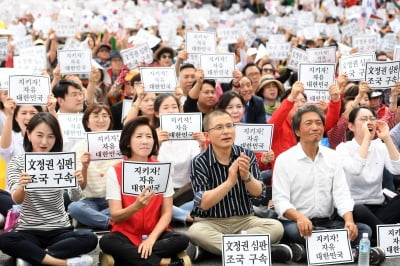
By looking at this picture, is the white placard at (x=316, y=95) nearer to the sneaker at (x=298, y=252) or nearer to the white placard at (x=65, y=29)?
the sneaker at (x=298, y=252)

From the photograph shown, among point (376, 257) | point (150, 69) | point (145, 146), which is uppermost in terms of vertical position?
point (150, 69)

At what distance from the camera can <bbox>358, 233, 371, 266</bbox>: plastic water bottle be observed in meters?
5.20

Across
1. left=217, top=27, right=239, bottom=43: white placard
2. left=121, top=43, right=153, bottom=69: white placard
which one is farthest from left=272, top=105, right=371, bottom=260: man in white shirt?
left=217, top=27, right=239, bottom=43: white placard

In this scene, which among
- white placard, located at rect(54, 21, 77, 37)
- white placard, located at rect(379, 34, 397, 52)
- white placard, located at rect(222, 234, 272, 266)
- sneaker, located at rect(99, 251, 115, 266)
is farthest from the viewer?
white placard, located at rect(54, 21, 77, 37)

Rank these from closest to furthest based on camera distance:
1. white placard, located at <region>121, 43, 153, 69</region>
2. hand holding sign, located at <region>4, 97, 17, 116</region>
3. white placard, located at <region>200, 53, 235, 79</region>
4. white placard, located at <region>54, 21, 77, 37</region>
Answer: hand holding sign, located at <region>4, 97, 17, 116</region> < white placard, located at <region>200, 53, 235, 79</region> < white placard, located at <region>121, 43, 153, 69</region> < white placard, located at <region>54, 21, 77, 37</region>

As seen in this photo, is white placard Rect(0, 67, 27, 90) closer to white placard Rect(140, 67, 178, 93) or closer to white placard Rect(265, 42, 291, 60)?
white placard Rect(140, 67, 178, 93)

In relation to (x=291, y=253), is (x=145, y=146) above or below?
above

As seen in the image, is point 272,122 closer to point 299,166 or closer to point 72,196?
point 299,166

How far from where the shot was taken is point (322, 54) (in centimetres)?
899

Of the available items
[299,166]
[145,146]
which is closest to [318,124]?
[299,166]

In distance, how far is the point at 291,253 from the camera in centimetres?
567

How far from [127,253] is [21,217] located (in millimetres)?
788

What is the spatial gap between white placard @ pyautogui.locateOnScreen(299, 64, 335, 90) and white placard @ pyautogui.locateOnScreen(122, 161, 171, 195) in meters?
2.55

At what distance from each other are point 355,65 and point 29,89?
2.94 metres
